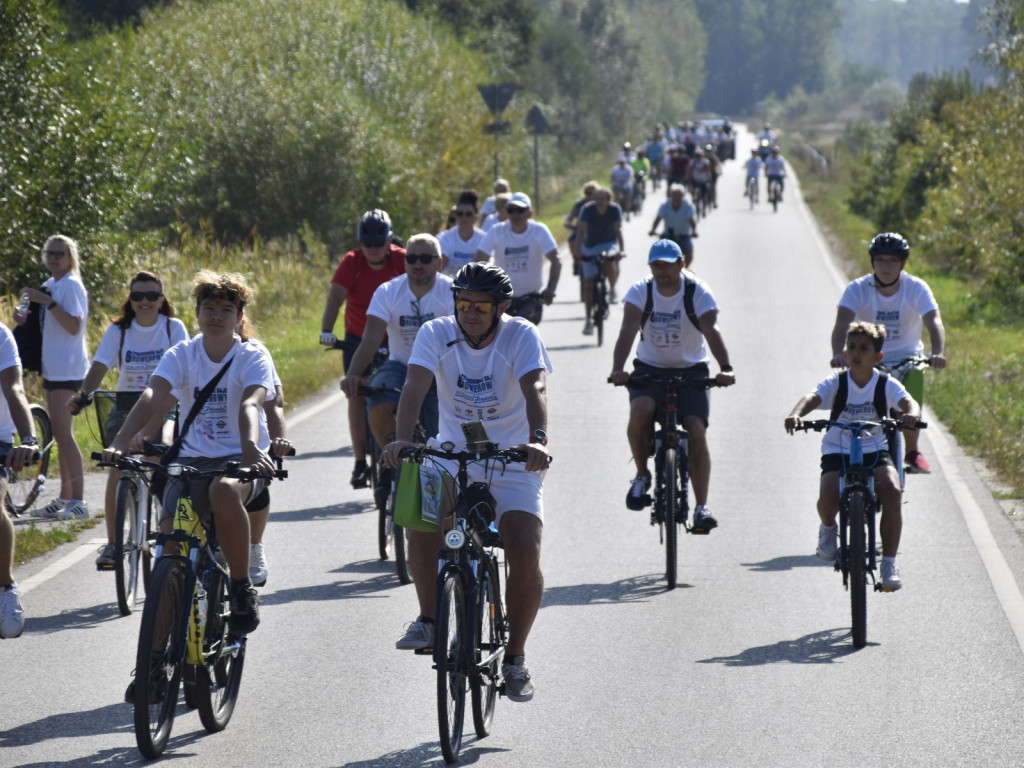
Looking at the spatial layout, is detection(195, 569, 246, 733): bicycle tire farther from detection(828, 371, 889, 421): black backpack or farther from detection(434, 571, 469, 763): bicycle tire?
detection(828, 371, 889, 421): black backpack

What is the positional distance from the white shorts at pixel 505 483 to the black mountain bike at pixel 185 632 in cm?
77

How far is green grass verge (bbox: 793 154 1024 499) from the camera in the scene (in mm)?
12781

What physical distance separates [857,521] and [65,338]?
5.49 meters

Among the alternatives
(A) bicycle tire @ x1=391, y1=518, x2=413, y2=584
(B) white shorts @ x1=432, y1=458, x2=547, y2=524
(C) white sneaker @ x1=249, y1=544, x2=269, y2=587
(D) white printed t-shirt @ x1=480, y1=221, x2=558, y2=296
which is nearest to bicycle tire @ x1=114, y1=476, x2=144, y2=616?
(C) white sneaker @ x1=249, y1=544, x2=269, y2=587

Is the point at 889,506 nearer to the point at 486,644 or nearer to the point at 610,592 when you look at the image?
the point at 610,592

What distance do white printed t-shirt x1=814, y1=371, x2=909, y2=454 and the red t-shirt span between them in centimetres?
362

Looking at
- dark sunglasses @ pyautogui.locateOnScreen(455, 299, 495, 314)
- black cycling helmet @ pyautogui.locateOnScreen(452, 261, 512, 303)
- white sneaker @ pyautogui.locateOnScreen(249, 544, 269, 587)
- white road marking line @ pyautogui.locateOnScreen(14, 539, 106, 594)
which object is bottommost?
white road marking line @ pyautogui.locateOnScreen(14, 539, 106, 594)

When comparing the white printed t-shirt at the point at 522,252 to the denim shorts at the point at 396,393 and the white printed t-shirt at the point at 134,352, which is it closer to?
the denim shorts at the point at 396,393

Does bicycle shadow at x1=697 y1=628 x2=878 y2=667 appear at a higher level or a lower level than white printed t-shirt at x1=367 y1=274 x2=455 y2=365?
lower

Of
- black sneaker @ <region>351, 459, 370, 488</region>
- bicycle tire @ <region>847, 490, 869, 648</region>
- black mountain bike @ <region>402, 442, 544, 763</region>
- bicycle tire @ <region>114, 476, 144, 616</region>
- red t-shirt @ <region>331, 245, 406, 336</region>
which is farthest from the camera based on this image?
red t-shirt @ <region>331, 245, 406, 336</region>

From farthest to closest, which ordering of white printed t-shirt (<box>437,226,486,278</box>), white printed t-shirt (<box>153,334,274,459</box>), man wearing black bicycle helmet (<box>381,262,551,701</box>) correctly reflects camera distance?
white printed t-shirt (<box>437,226,486,278</box>) → white printed t-shirt (<box>153,334,274,459</box>) → man wearing black bicycle helmet (<box>381,262,551,701</box>)

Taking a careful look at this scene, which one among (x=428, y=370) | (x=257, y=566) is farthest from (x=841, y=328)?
(x=257, y=566)

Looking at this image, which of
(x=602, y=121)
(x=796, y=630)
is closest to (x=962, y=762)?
(x=796, y=630)

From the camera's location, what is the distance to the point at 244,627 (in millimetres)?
6473
